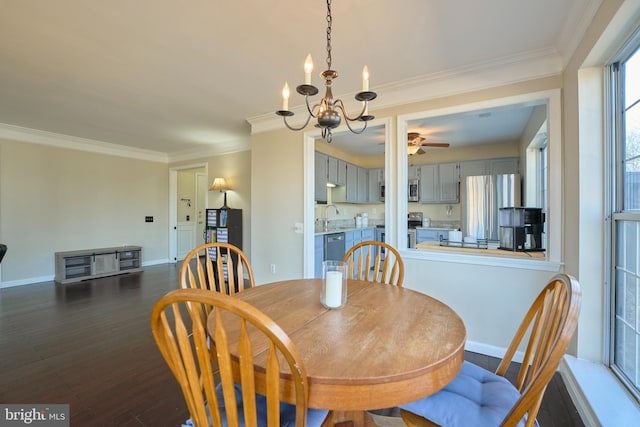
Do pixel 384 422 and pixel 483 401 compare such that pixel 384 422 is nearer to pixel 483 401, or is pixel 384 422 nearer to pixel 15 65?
pixel 483 401

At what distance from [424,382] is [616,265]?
182 centimetres

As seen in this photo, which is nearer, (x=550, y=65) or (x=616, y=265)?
(x=616, y=265)

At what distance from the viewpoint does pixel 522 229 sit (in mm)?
2654

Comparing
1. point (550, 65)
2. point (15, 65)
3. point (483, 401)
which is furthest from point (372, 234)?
point (15, 65)

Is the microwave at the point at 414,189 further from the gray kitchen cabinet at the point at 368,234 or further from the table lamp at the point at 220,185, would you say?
the table lamp at the point at 220,185

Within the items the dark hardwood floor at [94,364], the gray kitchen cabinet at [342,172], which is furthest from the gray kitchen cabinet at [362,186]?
the dark hardwood floor at [94,364]

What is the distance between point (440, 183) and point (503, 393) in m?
4.84

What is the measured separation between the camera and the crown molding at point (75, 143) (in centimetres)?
430

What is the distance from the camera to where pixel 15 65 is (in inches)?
96.4

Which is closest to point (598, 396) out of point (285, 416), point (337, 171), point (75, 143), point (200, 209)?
point (285, 416)

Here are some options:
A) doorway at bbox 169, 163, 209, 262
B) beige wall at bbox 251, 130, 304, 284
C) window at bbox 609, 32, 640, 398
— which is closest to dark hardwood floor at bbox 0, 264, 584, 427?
window at bbox 609, 32, 640, 398

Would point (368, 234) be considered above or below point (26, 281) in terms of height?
above

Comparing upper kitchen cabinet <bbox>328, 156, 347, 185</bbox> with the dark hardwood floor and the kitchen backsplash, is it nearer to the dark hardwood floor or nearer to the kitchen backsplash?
the kitchen backsplash

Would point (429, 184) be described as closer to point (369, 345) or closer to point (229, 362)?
point (369, 345)
